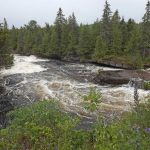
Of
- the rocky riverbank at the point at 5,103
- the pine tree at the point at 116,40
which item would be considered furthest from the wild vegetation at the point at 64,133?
the pine tree at the point at 116,40

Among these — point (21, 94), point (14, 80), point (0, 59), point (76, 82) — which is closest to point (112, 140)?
point (21, 94)

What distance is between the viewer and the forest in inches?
2415

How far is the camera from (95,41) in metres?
73.7

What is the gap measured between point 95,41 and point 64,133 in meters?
66.7

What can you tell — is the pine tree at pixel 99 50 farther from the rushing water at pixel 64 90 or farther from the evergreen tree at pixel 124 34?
the rushing water at pixel 64 90

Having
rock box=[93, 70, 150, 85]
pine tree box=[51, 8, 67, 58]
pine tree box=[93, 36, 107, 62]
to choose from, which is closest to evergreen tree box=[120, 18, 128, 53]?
pine tree box=[93, 36, 107, 62]

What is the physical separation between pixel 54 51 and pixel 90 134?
7427 centimetres

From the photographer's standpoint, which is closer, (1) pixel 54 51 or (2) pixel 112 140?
(2) pixel 112 140

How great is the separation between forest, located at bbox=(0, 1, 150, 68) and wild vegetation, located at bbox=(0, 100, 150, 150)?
1895 inches

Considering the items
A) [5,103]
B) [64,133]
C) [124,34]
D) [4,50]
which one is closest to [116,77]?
[5,103]

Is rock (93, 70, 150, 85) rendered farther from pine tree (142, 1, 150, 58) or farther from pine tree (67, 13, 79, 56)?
pine tree (67, 13, 79, 56)

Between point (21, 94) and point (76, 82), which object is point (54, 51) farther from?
point (21, 94)

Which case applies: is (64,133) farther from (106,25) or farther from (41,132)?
(106,25)

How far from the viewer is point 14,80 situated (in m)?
44.0
